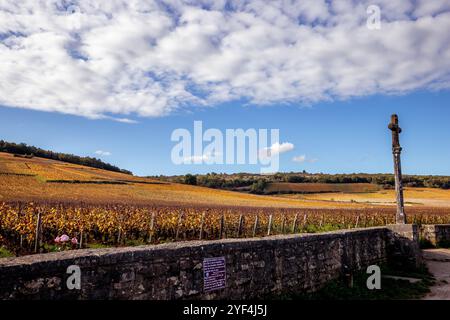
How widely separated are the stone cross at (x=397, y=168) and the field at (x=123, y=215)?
6.06m

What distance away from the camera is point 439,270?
12.9 m

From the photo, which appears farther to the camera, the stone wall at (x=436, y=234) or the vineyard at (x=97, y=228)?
the stone wall at (x=436, y=234)

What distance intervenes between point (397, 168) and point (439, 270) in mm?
3460

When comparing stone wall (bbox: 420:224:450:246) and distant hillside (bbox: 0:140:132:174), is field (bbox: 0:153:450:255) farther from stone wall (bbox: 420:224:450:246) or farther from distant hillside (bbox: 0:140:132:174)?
distant hillside (bbox: 0:140:132:174)

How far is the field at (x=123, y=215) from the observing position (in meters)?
13.9

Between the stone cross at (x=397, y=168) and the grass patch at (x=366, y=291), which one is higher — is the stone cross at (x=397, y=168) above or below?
above

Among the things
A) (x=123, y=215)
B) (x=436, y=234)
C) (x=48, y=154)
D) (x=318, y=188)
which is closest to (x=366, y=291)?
(x=123, y=215)

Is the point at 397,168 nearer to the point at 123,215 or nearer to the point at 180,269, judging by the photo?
the point at 123,215

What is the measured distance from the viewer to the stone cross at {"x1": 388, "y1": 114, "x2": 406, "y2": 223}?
14.0 m

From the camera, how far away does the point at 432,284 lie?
423 inches

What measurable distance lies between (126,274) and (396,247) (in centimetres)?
1012

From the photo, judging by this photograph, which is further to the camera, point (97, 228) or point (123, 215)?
point (123, 215)

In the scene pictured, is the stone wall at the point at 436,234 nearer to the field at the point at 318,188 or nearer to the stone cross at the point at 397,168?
the stone cross at the point at 397,168

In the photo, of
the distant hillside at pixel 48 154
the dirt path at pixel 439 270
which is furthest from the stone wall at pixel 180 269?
the distant hillside at pixel 48 154
